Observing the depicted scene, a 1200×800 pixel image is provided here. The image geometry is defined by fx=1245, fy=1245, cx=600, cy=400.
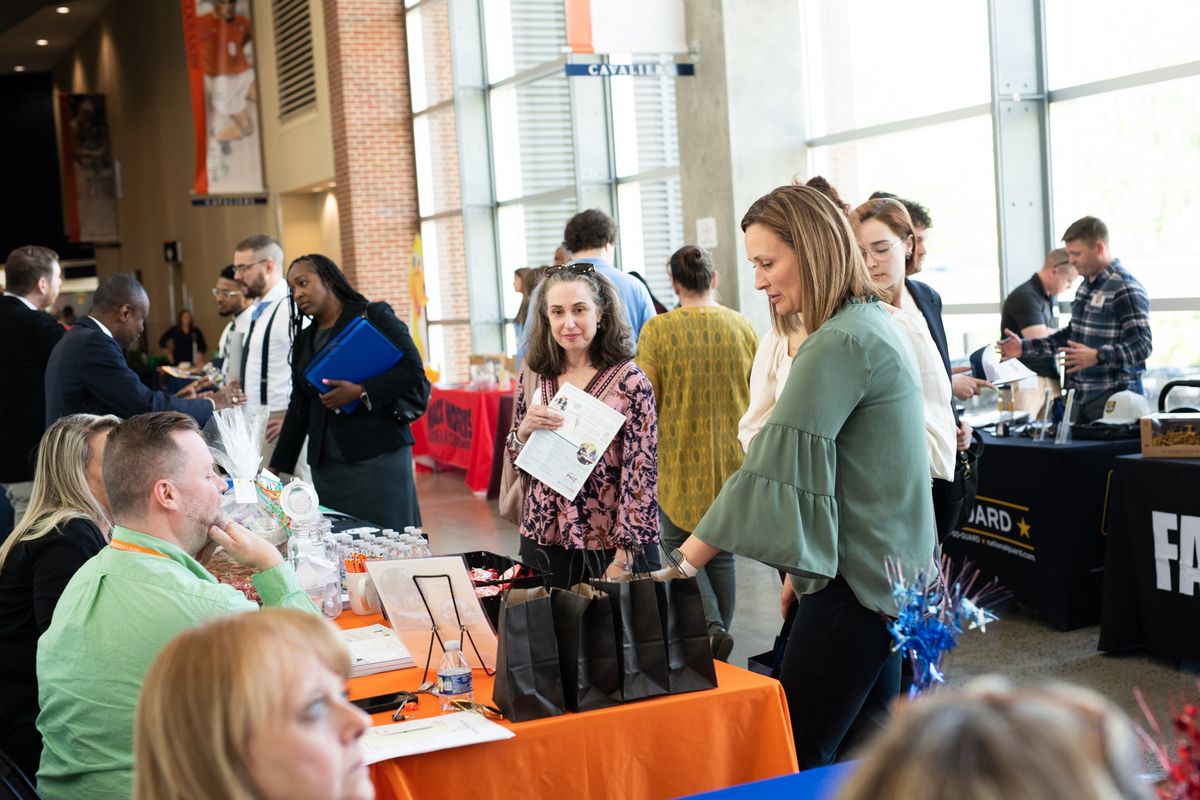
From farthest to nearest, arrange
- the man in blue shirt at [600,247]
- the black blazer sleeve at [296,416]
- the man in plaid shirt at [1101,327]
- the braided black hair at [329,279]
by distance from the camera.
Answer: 1. the man in plaid shirt at [1101,327]
2. the man in blue shirt at [600,247]
3. the black blazer sleeve at [296,416]
4. the braided black hair at [329,279]

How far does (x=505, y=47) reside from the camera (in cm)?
1248

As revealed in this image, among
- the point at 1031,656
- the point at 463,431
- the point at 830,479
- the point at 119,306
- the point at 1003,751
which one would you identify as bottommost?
the point at 1031,656

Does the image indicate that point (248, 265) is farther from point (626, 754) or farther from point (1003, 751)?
point (1003, 751)

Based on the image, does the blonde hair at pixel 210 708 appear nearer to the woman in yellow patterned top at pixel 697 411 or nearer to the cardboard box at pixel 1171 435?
the woman in yellow patterned top at pixel 697 411

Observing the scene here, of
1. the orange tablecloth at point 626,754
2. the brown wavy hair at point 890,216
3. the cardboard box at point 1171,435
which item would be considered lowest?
the orange tablecloth at point 626,754

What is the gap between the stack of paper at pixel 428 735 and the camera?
208cm

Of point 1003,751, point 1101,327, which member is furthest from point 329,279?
point 1003,751

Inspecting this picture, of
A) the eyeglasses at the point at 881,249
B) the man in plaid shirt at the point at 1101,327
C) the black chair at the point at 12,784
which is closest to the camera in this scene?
the black chair at the point at 12,784

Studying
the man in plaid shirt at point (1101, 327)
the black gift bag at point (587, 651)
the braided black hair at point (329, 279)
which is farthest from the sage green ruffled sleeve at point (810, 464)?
the man in plaid shirt at point (1101, 327)

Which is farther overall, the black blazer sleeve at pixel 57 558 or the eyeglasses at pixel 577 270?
the eyeglasses at pixel 577 270

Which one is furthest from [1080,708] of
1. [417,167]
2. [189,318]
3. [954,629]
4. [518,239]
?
[189,318]

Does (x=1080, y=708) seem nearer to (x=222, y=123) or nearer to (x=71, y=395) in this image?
(x=71, y=395)

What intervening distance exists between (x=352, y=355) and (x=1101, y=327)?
11.7ft

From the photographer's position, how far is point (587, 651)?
7.41 feet
